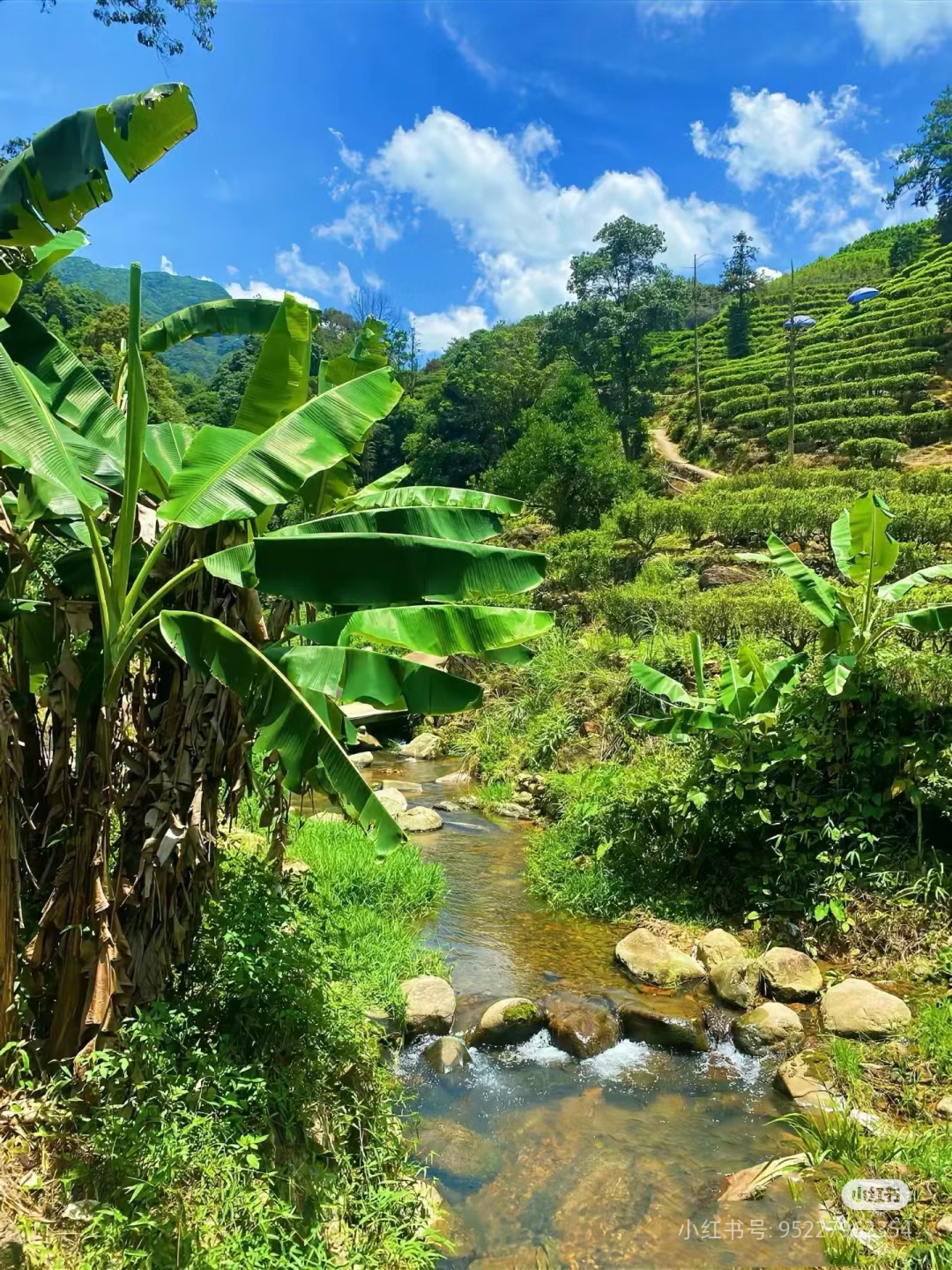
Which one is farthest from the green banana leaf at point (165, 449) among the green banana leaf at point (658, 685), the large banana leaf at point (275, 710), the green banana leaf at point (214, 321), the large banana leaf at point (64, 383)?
the green banana leaf at point (658, 685)

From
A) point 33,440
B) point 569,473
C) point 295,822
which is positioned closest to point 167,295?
point 569,473

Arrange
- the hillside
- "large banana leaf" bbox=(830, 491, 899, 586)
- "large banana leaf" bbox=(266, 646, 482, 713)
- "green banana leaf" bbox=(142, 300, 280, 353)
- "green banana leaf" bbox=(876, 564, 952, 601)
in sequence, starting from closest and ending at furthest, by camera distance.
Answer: "large banana leaf" bbox=(266, 646, 482, 713)
"green banana leaf" bbox=(142, 300, 280, 353)
"large banana leaf" bbox=(830, 491, 899, 586)
"green banana leaf" bbox=(876, 564, 952, 601)
the hillside

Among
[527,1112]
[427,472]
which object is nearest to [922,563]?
[527,1112]

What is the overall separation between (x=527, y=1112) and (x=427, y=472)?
114ft

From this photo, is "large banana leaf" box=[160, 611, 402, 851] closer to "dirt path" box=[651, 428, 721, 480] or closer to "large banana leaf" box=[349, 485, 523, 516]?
"large banana leaf" box=[349, 485, 523, 516]

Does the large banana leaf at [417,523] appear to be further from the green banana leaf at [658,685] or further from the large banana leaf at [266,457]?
the green banana leaf at [658,685]

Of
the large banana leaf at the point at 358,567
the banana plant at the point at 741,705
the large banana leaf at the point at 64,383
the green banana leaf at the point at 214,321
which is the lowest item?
the banana plant at the point at 741,705

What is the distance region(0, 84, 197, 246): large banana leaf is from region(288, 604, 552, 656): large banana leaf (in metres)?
2.29

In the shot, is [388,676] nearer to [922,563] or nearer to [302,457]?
[302,457]

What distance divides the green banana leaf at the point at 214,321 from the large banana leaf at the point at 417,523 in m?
1.64

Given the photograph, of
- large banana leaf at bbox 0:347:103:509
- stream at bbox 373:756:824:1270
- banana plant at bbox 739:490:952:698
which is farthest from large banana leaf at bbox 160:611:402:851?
banana plant at bbox 739:490:952:698

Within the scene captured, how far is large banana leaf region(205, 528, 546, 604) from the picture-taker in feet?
11.1

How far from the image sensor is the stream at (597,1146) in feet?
12.5

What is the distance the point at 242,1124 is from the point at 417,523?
2872 millimetres
